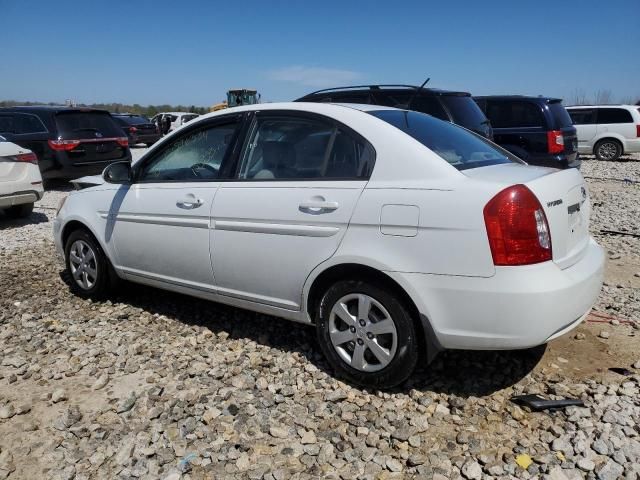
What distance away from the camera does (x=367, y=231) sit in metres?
3.02

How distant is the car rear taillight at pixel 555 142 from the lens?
1019 cm

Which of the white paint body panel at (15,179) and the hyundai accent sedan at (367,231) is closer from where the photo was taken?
the hyundai accent sedan at (367,231)

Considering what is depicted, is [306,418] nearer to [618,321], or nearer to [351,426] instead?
[351,426]

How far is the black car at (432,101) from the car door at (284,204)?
4.27 meters

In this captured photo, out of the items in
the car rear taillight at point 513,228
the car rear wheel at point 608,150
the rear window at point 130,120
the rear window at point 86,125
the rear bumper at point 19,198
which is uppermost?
the rear window at point 130,120

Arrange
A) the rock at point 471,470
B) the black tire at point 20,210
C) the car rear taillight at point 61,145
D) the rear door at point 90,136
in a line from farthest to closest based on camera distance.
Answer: the rear door at point 90,136 < the car rear taillight at point 61,145 < the black tire at point 20,210 < the rock at point 471,470

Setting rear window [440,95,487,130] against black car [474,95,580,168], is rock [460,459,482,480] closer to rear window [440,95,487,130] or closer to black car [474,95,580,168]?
rear window [440,95,487,130]

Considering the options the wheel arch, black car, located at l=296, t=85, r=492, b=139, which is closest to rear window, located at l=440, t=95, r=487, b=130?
black car, located at l=296, t=85, r=492, b=139

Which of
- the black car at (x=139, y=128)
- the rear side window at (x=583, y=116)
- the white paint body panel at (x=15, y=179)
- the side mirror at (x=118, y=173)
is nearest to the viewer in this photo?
the side mirror at (x=118, y=173)

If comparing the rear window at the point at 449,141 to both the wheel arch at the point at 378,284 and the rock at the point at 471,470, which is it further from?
the rock at the point at 471,470

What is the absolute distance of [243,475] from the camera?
2.58 m

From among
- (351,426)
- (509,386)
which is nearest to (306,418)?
(351,426)

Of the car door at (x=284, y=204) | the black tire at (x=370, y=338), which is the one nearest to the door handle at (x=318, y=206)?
the car door at (x=284, y=204)

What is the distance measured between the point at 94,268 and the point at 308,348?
7.22ft
